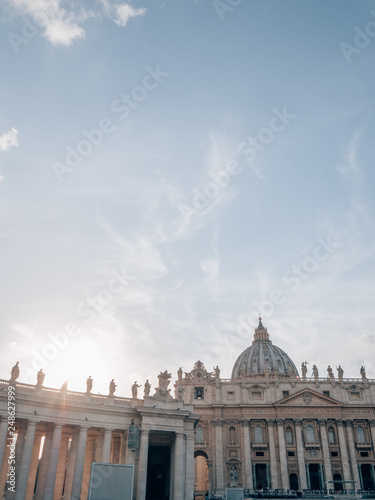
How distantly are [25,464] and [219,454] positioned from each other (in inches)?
2244

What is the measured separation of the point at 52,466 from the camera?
40.5 meters

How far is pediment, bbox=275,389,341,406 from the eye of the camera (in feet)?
299

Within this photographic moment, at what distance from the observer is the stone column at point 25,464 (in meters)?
38.5

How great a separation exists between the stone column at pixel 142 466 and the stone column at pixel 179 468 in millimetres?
3501

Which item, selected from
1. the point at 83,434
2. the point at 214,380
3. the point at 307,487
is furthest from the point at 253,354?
the point at 83,434

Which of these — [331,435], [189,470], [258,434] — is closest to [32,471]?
[189,470]

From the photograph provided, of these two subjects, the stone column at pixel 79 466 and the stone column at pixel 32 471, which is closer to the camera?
the stone column at pixel 79 466

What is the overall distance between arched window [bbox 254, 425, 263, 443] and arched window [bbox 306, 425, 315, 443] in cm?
934

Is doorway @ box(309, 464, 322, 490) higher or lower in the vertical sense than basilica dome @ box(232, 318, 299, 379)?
lower

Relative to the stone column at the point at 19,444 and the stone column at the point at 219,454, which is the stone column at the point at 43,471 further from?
the stone column at the point at 219,454

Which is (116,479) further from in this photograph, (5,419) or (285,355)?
(285,355)

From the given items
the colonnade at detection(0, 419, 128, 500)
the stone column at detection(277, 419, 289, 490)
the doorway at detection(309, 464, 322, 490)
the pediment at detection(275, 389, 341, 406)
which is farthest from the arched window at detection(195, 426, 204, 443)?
the colonnade at detection(0, 419, 128, 500)

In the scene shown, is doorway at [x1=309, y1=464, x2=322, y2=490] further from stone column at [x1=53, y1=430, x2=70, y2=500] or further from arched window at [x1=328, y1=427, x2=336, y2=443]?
stone column at [x1=53, y1=430, x2=70, y2=500]

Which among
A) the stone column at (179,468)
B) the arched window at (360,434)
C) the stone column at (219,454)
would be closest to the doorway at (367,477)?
the arched window at (360,434)
